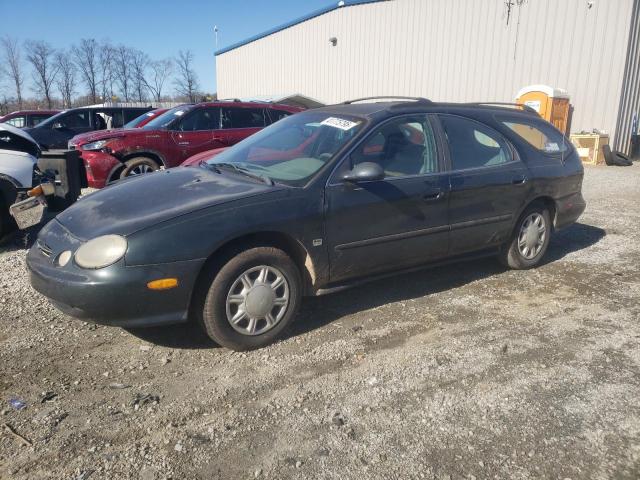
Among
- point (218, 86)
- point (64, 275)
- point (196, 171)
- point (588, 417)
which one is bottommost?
point (588, 417)

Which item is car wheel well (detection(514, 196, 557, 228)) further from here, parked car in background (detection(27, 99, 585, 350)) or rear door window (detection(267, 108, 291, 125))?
rear door window (detection(267, 108, 291, 125))

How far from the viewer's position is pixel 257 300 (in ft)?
11.1

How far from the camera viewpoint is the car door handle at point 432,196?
4.08 meters

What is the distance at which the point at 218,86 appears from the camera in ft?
118

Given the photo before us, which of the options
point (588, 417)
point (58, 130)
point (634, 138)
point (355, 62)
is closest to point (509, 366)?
point (588, 417)

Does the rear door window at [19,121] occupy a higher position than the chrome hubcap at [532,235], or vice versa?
the rear door window at [19,121]

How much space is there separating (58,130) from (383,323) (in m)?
12.7

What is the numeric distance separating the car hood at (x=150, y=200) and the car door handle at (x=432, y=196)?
1257mm

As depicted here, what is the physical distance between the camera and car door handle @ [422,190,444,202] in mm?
4076

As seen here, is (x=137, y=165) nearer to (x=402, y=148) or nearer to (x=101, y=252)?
(x=402, y=148)

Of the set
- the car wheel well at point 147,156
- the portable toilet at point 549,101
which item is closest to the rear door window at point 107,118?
the car wheel well at point 147,156

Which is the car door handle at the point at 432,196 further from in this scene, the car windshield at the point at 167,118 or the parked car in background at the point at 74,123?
the parked car in background at the point at 74,123

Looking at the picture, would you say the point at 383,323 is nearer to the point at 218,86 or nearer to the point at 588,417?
the point at 588,417

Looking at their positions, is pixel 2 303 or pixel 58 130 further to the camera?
pixel 58 130
